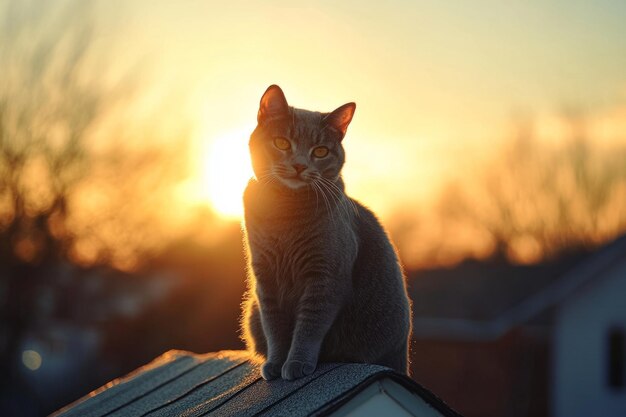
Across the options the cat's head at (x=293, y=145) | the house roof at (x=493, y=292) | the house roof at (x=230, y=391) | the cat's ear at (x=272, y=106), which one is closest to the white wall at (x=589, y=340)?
the house roof at (x=493, y=292)

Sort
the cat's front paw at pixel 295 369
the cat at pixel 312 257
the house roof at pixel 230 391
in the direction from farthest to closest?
the cat at pixel 312 257, the cat's front paw at pixel 295 369, the house roof at pixel 230 391

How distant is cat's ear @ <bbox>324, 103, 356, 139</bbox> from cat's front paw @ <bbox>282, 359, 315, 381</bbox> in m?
1.16

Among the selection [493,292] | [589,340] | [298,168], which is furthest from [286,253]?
[493,292]

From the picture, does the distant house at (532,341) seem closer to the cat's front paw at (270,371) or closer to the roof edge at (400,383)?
the cat's front paw at (270,371)

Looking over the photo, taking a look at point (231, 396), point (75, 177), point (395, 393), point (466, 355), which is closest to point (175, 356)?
point (231, 396)

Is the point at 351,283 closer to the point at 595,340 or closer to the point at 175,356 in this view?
the point at 175,356

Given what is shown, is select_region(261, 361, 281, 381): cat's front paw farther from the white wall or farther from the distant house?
the white wall

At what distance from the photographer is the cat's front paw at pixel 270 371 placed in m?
3.20

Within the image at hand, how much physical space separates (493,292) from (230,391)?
1886cm

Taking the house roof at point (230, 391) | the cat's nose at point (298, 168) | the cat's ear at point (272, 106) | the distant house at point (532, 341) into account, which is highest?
the cat's ear at point (272, 106)

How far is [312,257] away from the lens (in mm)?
3191

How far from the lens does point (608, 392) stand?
14.9 m

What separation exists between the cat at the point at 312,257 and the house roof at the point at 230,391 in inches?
7.8

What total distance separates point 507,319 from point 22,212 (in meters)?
10.7
